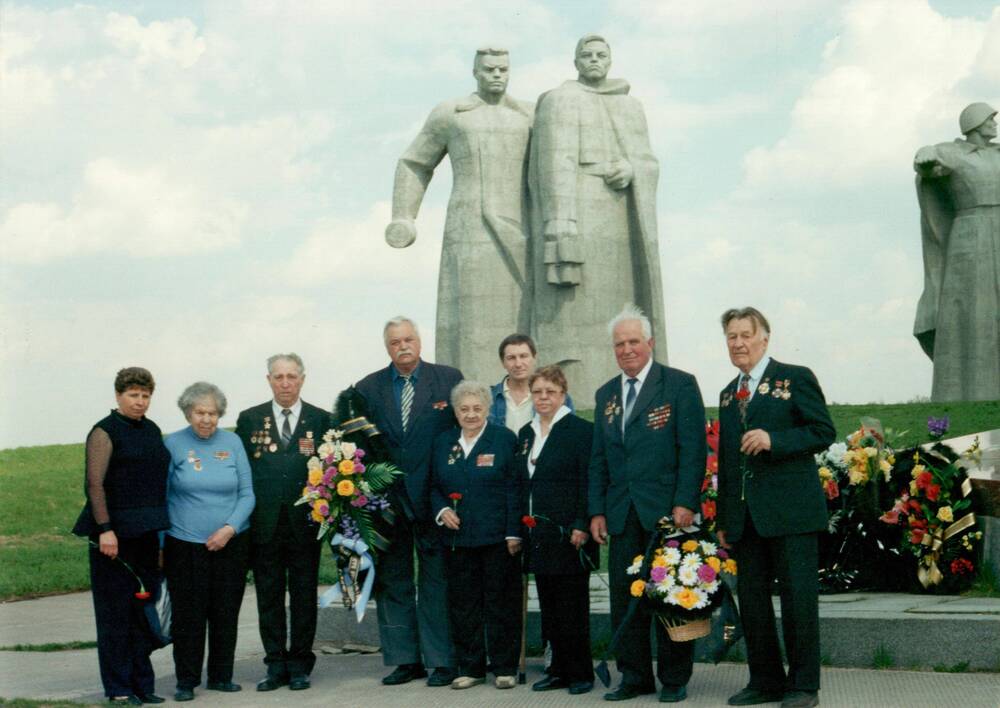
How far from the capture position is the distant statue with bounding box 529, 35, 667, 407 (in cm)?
1738

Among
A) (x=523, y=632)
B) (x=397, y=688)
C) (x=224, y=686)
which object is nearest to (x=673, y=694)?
(x=523, y=632)

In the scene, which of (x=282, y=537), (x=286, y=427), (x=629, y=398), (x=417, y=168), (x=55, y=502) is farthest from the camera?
(x=417, y=168)

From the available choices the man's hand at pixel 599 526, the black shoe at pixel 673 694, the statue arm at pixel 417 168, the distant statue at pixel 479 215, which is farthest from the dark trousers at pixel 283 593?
the statue arm at pixel 417 168

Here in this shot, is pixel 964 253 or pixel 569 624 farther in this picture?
pixel 964 253

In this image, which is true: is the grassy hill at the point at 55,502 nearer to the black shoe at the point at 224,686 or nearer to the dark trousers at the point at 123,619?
the black shoe at the point at 224,686

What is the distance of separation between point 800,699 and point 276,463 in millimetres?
2764

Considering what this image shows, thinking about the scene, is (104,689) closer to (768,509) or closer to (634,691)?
(634,691)

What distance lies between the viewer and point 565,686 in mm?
6309

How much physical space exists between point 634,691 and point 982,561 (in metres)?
2.52

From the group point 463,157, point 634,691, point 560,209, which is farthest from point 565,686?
point 463,157

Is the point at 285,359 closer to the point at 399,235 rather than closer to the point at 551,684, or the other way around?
the point at 551,684

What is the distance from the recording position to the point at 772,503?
5.68 metres

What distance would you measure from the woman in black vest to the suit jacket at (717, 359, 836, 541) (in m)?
2.70

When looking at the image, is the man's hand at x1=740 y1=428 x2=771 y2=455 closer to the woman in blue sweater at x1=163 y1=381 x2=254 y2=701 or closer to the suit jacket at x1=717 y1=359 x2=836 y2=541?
the suit jacket at x1=717 y1=359 x2=836 y2=541
